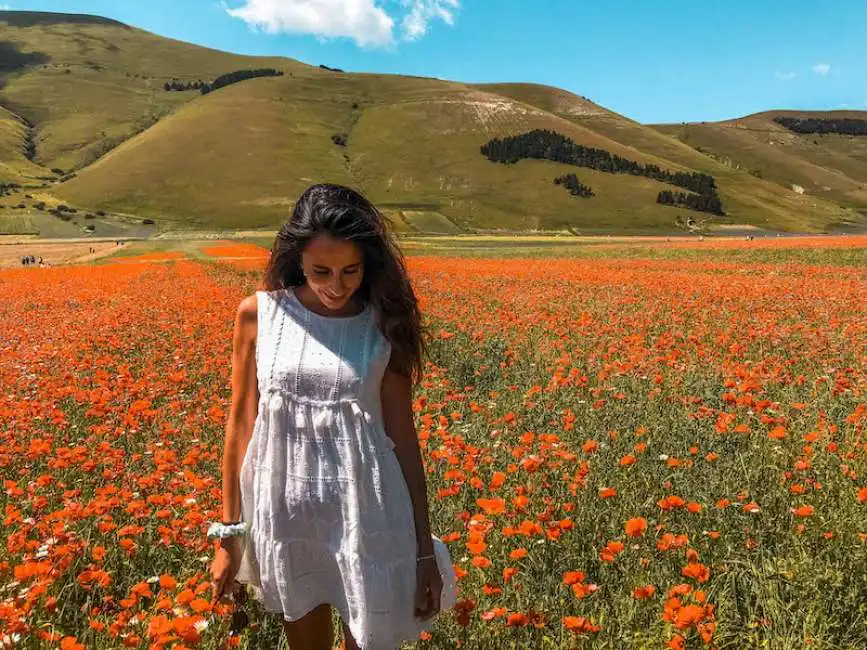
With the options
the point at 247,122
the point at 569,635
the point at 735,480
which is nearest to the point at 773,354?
the point at 735,480

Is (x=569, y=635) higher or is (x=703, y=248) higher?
(x=703, y=248)

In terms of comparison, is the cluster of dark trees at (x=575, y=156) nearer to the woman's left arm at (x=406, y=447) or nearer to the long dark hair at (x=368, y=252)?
the long dark hair at (x=368, y=252)

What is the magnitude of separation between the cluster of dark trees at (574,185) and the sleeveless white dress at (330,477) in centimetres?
13630

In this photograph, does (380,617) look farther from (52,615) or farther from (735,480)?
(735,480)

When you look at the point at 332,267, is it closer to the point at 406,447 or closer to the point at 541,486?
the point at 406,447

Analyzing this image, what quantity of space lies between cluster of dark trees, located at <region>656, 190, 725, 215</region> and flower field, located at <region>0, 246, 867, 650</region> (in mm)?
130840

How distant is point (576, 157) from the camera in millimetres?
145875

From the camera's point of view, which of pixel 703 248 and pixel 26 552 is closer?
pixel 26 552

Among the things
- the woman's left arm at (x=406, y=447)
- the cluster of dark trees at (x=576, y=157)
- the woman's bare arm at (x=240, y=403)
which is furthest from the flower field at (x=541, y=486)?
the cluster of dark trees at (x=576, y=157)

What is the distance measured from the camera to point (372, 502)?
2.10 meters

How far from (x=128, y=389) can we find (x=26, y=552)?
138 inches

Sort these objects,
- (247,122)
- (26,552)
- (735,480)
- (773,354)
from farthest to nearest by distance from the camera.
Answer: (247,122) < (773,354) < (735,480) < (26,552)

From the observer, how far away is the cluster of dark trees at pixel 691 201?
5069 inches

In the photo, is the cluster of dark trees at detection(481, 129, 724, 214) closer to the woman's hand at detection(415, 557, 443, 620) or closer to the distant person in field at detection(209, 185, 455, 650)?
the distant person in field at detection(209, 185, 455, 650)
